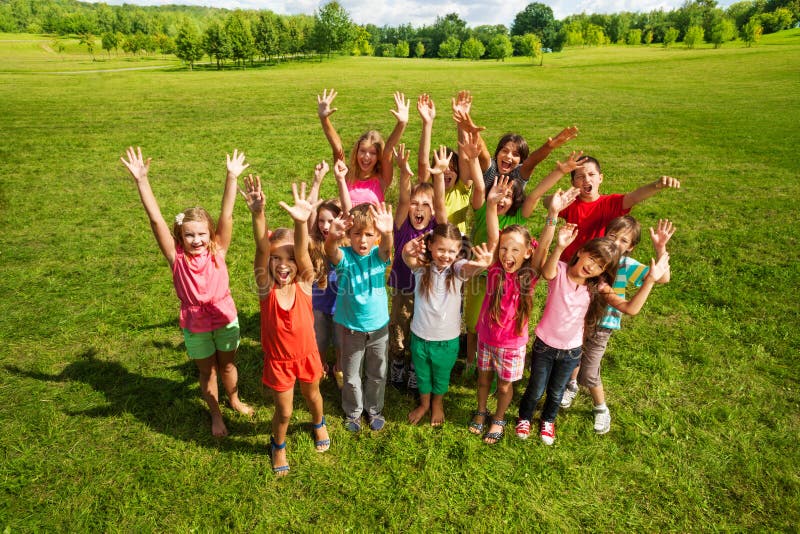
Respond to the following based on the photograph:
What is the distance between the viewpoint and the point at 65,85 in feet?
96.3

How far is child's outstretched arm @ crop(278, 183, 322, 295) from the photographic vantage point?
10.00 ft

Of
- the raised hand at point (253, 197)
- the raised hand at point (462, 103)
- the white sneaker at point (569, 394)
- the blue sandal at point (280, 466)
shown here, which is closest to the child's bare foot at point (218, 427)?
the blue sandal at point (280, 466)

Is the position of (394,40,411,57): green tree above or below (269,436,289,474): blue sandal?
above

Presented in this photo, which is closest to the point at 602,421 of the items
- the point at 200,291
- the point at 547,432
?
the point at 547,432

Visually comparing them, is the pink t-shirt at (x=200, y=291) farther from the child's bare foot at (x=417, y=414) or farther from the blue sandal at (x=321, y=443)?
the child's bare foot at (x=417, y=414)

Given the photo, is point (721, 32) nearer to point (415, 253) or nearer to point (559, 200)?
point (559, 200)

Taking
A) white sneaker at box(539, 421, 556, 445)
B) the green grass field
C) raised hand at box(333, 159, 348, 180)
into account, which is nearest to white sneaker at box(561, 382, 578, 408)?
the green grass field

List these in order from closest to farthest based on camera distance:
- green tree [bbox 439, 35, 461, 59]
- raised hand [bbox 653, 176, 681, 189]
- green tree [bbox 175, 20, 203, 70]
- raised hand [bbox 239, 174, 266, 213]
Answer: raised hand [bbox 239, 174, 266, 213]
raised hand [bbox 653, 176, 681, 189]
green tree [bbox 175, 20, 203, 70]
green tree [bbox 439, 35, 461, 59]

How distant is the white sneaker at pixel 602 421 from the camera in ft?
13.4

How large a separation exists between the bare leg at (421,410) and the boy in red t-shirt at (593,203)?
6.80 ft

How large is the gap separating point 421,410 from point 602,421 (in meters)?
1.75

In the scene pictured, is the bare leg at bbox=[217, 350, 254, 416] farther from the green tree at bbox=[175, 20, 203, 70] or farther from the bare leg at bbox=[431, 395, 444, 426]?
the green tree at bbox=[175, 20, 203, 70]

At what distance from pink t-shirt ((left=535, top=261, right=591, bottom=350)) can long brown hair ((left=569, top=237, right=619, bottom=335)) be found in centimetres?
8

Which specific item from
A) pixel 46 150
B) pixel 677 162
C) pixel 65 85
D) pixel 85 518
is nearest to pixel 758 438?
pixel 85 518
